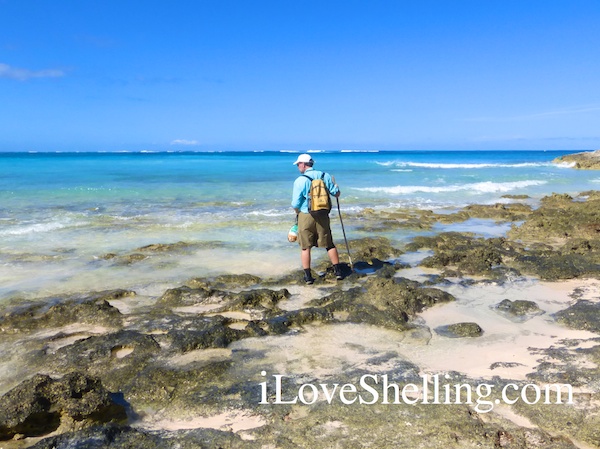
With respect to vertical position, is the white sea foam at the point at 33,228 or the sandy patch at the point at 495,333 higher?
the white sea foam at the point at 33,228

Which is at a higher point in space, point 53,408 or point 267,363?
point 53,408

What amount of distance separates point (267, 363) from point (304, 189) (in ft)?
11.2

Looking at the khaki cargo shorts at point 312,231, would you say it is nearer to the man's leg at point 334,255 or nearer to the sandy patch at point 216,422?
the man's leg at point 334,255

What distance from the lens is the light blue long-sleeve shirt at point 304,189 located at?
739cm

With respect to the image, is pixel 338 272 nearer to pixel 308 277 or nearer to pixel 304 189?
pixel 308 277

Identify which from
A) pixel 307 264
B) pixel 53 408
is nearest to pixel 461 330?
pixel 307 264

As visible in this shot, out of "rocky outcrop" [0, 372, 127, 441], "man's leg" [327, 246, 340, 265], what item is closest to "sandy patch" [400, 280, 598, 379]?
"man's leg" [327, 246, 340, 265]

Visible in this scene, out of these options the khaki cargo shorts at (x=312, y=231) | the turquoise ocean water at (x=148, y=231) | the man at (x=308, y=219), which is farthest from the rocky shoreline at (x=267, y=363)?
the turquoise ocean water at (x=148, y=231)

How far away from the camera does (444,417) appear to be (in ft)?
11.5

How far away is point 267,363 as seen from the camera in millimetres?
4637

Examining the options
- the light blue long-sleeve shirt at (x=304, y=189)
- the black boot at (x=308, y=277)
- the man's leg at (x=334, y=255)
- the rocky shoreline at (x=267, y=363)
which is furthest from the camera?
the man's leg at (x=334, y=255)

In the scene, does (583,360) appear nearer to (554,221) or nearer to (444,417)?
(444,417)

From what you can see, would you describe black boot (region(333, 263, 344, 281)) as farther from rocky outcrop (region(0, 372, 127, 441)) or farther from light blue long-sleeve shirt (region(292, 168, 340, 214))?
rocky outcrop (region(0, 372, 127, 441))

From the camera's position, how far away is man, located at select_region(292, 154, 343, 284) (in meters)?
7.45
